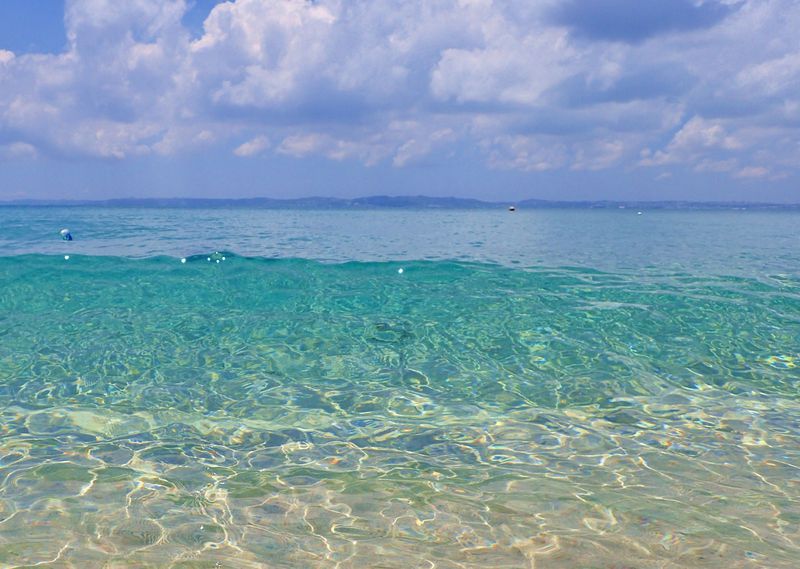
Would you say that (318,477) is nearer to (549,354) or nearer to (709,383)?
(549,354)

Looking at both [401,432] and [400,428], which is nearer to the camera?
[401,432]

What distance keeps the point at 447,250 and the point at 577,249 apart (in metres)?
8.76

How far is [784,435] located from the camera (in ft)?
25.3

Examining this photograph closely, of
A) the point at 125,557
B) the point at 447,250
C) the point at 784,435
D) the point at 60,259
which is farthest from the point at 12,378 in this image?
the point at 447,250

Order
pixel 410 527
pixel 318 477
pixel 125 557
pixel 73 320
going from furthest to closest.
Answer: pixel 73 320 < pixel 318 477 < pixel 410 527 < pixel 125 557

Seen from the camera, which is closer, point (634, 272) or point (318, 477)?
point (318, 477)

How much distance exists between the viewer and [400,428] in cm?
815

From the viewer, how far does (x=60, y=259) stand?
25.4 meters

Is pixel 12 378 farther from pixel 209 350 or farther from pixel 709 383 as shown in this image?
pixel 709 383

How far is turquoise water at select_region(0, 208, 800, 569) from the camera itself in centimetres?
520

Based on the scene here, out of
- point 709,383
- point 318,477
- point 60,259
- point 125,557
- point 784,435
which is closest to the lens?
point 125,557

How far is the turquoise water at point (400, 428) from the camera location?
5199mm

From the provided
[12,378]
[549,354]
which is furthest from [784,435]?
[12,378]

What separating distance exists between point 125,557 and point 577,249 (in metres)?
34.4
